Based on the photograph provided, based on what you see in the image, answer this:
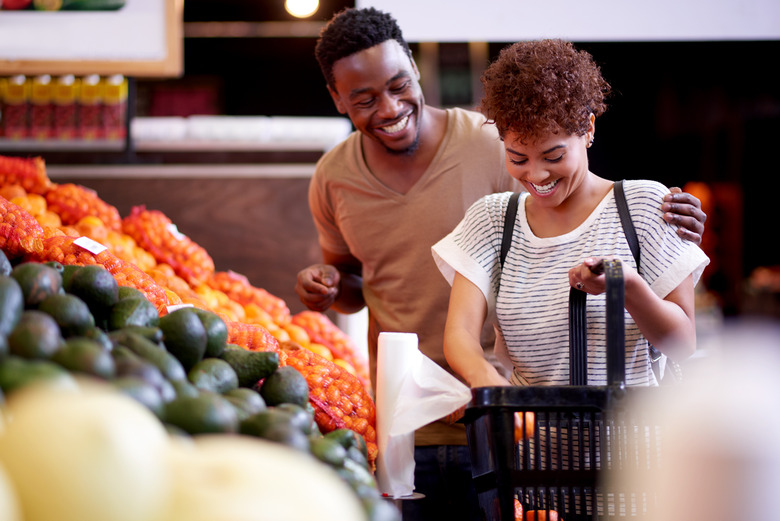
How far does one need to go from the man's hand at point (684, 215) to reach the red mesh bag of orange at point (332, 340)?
1.23 meters

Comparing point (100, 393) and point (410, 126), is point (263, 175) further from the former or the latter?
point (100, 393)

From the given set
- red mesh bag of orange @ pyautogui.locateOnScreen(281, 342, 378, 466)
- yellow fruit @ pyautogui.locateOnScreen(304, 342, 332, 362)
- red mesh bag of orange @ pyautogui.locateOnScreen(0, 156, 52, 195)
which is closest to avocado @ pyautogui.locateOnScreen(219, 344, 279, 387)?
red mesh bag of orange @ pyautogui.locateOnScreen(281, 342, 378, 466)

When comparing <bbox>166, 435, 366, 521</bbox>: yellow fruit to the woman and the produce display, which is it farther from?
the woman

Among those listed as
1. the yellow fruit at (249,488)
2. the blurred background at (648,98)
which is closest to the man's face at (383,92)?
the yellow fruit at (249,488)

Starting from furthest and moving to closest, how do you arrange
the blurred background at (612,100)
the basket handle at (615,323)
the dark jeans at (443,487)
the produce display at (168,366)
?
1. the blurred background at (612,100)
2. the dark jeans at (443,487)
3. the basket handle at (615,323)
4. the produce display at (168,366)

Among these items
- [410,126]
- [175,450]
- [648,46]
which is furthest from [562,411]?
[648,46]

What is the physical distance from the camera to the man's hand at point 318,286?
6.41 feet

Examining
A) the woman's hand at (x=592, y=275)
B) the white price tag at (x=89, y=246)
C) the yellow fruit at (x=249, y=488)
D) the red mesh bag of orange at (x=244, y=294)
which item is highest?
the woman's hand at (x=592, y=275)

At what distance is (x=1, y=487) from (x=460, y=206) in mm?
1442

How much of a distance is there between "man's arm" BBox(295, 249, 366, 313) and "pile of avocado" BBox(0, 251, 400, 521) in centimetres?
69

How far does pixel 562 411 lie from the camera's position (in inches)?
42.5

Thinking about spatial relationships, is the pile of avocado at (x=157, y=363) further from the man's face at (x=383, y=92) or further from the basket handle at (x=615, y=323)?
the man's face at (x=383, y=92)

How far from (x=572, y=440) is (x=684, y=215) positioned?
513 millimetres

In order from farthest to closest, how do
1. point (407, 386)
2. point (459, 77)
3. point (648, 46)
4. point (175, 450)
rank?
point (648, 46) < point (459, 77) < point (407, 386) < point (175, 450)
